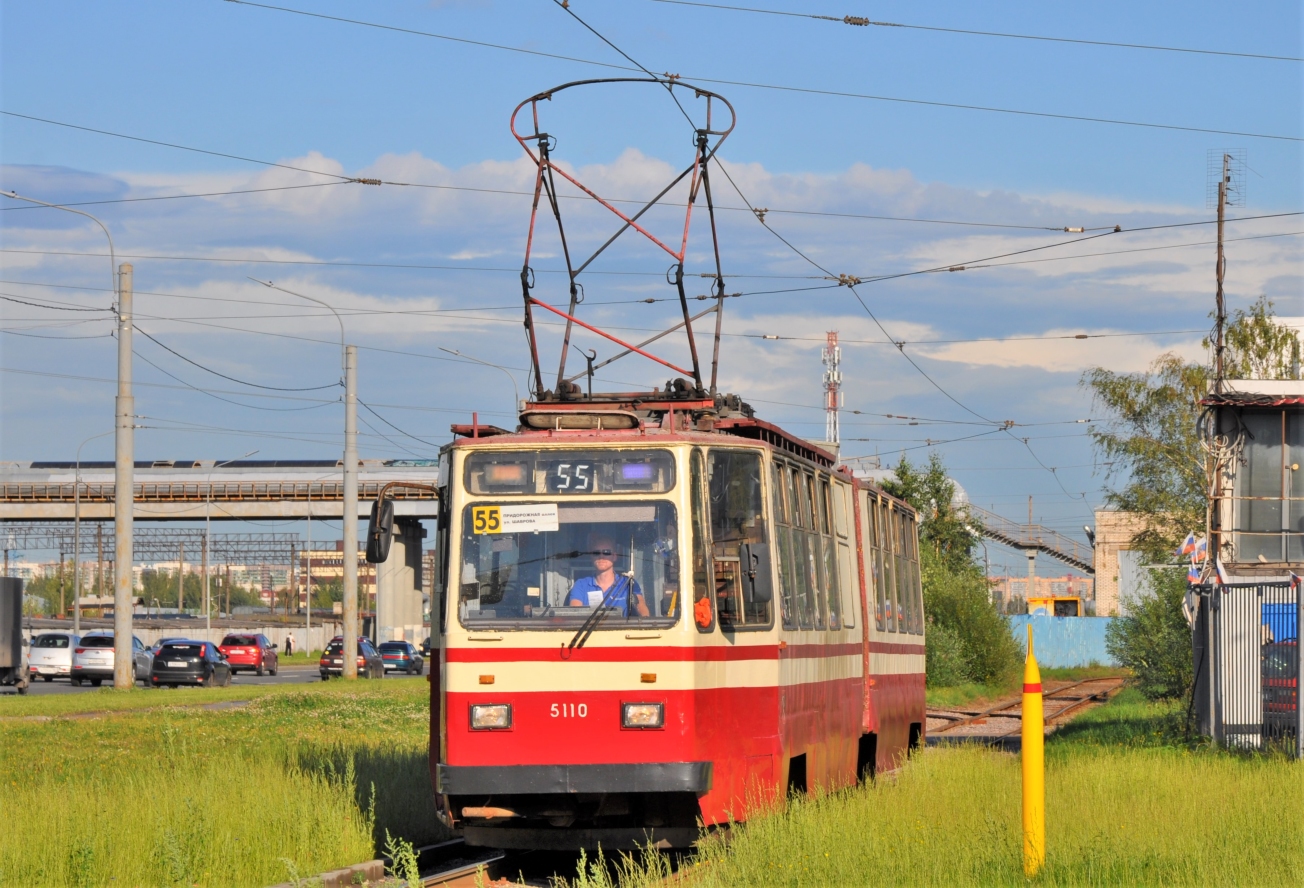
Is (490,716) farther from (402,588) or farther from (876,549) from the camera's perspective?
(402,588)

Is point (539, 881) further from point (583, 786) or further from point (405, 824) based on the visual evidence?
point (405, 824)

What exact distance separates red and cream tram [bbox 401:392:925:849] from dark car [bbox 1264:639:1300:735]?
8.57 m

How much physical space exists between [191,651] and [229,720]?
69.2 feet

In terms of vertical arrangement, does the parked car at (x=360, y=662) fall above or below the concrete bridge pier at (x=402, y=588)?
below

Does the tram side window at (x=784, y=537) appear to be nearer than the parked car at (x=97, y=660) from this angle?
Yes

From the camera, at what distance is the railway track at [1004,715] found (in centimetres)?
2914

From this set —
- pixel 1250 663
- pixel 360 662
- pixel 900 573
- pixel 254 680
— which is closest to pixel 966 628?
pixel 360 662

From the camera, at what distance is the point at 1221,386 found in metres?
23.3

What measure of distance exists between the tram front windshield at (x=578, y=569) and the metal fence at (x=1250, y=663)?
962 centimetres

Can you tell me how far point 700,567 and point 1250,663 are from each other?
33.4 ft

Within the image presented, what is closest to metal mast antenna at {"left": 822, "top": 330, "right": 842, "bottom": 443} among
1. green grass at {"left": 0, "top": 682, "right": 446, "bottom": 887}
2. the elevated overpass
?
the elevated overpass

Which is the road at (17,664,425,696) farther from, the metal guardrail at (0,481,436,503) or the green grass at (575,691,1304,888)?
the green grass at (575,691,1304,888)

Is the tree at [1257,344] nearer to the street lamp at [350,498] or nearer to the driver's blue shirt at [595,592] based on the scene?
the street lamp at [350,498]

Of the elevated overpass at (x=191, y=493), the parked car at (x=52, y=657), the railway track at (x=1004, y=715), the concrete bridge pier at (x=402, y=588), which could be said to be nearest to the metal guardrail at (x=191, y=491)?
the elevated overpass at (x=191, y=493)
